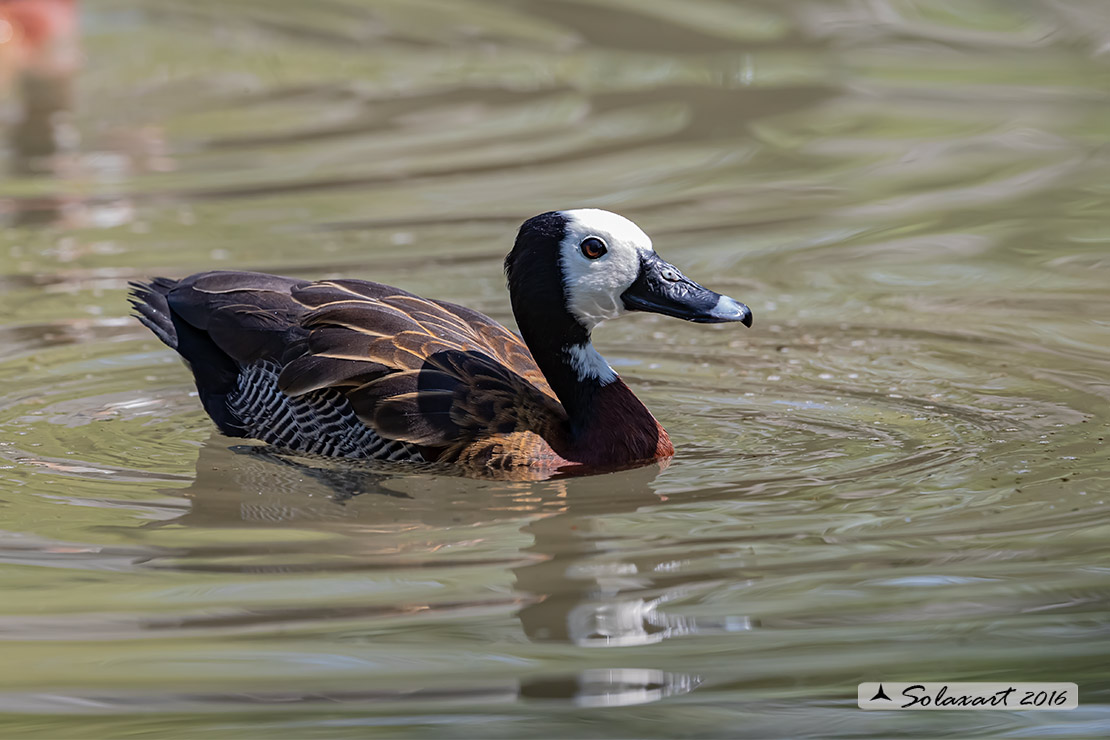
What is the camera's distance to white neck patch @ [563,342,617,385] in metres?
7.52

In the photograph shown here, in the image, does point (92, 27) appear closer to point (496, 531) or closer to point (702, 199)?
point (702, 199)

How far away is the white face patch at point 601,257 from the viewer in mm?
7316

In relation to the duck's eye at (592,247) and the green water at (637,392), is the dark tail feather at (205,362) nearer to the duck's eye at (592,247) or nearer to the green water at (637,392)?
the green water at (637,392)

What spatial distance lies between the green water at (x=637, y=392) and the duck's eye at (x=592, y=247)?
0.96 meters

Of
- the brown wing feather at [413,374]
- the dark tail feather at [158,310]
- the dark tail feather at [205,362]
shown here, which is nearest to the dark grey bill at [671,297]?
the brown wing feather at [413,374]

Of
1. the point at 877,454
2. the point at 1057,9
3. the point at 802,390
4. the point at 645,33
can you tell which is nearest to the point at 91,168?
the point at 645,33

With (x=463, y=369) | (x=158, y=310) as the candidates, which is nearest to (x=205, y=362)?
(x=158, y=310)

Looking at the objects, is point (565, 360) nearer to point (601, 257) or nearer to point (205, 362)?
point (601, 257)

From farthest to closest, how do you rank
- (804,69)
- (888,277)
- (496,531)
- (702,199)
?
(804,69) < (702,199) < (888,277) < (496,531)

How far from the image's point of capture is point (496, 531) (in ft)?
21.9

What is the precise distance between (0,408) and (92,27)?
12.3 m

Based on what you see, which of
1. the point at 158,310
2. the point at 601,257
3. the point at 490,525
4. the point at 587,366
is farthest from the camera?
the point at 158,310

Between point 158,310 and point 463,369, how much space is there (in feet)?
6.37

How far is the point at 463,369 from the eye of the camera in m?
7.45
